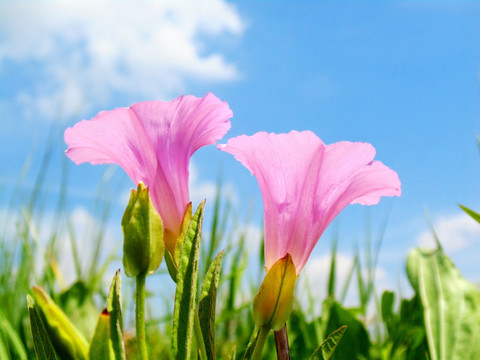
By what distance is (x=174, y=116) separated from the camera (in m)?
0.77

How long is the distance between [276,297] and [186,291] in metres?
0.13

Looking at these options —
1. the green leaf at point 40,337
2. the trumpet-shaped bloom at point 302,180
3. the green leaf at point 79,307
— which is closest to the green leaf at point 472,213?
the trumpet-shaped bloom at point 302,180

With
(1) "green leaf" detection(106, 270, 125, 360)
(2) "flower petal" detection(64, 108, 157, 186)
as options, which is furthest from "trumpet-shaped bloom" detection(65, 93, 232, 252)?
(1) "green leaf" detection(106, 270, 125, 360)

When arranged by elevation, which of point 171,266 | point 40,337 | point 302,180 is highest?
point 302,180

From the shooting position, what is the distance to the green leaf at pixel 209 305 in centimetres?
75

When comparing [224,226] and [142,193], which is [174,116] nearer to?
[142,193]

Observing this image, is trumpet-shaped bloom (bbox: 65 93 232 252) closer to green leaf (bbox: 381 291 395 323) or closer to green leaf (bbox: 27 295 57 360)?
green leaf (bbox: 27 295 57 360)

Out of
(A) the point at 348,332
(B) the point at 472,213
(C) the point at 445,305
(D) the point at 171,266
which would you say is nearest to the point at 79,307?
(A) the point at 348,332

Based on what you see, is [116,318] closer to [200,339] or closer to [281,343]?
[200,339]

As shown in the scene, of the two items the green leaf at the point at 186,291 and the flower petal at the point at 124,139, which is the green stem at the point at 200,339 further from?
the flower petal at the point at 124,139

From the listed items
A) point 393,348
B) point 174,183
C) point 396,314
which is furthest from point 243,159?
point 396,314

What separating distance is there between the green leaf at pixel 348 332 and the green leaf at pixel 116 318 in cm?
67

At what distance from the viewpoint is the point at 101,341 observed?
60cm

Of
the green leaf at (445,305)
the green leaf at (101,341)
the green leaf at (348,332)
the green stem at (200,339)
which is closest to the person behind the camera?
the green leaf at (101,341)
